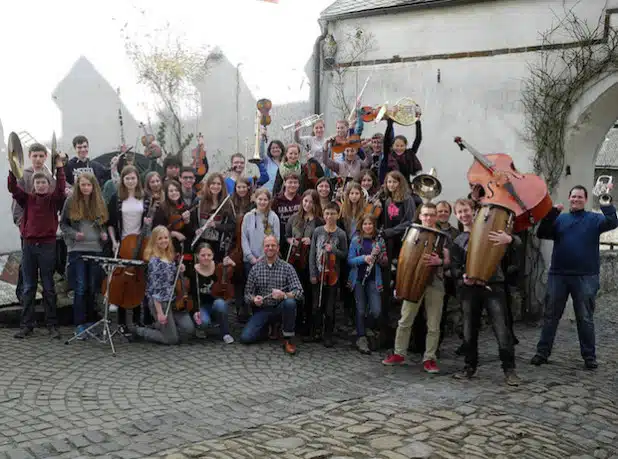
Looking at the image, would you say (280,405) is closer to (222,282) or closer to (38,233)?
(222,282)

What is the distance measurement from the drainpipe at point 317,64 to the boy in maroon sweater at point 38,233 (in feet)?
20.3

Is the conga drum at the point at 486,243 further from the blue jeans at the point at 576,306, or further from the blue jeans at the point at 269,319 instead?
the blue jeans at the point at 269,319

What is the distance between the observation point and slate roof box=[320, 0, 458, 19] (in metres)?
10.7

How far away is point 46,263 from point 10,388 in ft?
6.04

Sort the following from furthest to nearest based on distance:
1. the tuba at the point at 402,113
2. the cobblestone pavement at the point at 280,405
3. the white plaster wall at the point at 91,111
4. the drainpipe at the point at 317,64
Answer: the drainpipe at the point at 317,64 < the white plaster wall at the point at 91,111 < the tuba at the point at 402,113 < the cobblestone pavement at the point at 280,405

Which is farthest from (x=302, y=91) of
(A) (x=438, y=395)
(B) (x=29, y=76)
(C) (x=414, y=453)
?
(C) (x=414, y=453)

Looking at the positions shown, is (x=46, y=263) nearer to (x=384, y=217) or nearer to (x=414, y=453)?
(x=384, y=217)

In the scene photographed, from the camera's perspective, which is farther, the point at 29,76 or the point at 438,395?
the point at 29,76

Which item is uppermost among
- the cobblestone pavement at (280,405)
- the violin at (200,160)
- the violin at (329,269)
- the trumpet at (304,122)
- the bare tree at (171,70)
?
the bare tree at (171,70)

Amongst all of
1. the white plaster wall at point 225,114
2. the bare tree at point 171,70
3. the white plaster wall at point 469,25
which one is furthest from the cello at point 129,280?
the white plaster wall at point 469,25

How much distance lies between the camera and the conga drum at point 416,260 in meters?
6.44

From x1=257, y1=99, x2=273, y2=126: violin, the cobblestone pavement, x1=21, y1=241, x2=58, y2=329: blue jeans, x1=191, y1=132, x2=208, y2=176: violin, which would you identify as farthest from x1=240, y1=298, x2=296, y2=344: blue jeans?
x1=257, y1=99, x2=273, y2=126: violin

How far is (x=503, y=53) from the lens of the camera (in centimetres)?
994

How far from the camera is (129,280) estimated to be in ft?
23.5
